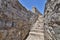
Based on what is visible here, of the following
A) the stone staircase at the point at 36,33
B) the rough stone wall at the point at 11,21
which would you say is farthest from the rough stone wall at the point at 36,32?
the rough stone wall at the point at 11,21

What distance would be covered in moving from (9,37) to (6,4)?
231cm

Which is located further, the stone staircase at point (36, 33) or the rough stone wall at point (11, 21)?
the stone staircase at point (36, 33)

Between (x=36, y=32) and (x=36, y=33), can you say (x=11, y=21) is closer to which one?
(x=36, y=33)

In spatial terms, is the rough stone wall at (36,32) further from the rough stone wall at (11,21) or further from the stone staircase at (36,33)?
the rough stone wall at (11,21)

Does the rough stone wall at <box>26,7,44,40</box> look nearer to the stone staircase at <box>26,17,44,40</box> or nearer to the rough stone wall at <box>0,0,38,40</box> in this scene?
the stone staircase at <box>26,17,44,40</box>

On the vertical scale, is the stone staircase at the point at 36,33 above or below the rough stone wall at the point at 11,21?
below

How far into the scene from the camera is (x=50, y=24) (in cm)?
611

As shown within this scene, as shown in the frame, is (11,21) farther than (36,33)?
No

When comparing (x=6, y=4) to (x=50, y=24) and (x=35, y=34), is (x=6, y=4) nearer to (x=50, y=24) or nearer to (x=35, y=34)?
(x=50, y=24)

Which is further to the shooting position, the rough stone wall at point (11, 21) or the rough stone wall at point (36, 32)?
the rough stone wall at point (36, 32)

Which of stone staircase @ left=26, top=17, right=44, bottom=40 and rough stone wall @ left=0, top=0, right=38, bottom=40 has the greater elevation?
rough stone wall @ left=0, top=0, right=38, bottom=40

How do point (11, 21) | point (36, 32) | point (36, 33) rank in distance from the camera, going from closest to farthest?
point (11, 21) < point (36, 33) < point (36, 32)

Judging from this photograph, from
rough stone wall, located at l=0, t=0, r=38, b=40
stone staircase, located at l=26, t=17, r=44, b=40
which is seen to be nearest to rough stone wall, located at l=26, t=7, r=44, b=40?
stone staircase, located at l=26, t=17, r=44, b=40

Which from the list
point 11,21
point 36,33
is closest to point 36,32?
point 36,33
